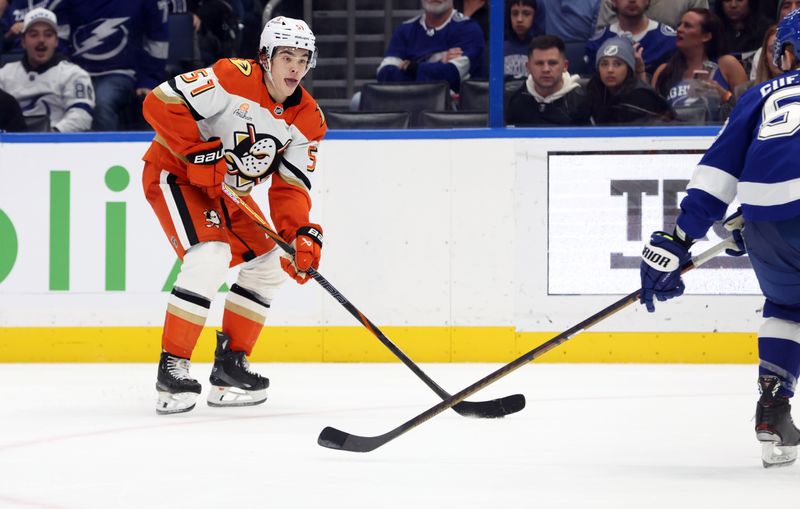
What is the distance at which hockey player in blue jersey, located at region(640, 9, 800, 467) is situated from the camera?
A: 2.38 m

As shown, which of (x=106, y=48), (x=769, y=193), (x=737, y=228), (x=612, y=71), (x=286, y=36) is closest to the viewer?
(x=769, y=193)

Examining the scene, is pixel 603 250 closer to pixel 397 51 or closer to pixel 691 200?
pixel 397 51

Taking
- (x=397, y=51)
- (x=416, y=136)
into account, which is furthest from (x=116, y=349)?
(x=397, y=51)

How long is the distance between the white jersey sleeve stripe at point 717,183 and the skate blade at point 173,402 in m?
1.61

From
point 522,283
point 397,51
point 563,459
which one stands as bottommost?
point 563,459

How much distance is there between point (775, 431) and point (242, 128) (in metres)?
1.76

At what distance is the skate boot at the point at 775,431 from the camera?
2.44 m

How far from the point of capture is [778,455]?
8.06 ft

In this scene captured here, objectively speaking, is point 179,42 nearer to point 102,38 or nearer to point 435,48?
point 102,38

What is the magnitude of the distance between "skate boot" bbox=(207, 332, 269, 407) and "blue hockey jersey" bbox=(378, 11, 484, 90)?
2061 mm

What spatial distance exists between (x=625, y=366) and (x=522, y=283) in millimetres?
522

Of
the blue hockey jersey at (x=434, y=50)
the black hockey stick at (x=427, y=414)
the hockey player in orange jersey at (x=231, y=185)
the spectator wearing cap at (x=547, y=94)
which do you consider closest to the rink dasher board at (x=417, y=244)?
the spectator wearing cap at (x=547, y=94)

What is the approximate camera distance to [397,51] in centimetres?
541

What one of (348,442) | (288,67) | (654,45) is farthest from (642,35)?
(348,442)
